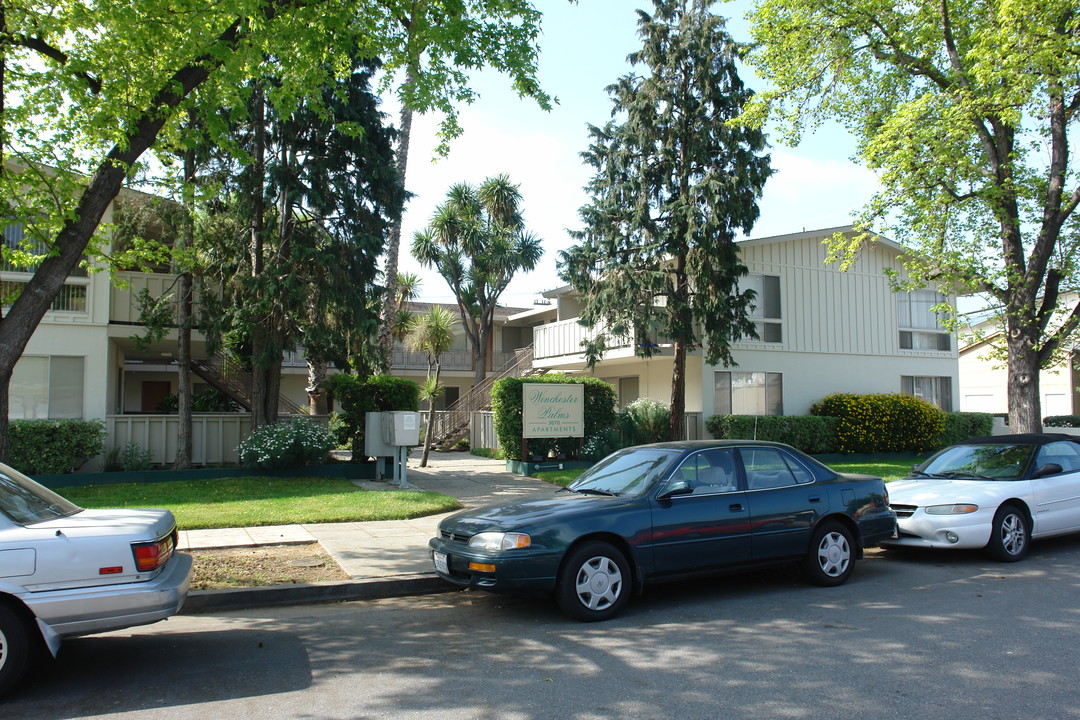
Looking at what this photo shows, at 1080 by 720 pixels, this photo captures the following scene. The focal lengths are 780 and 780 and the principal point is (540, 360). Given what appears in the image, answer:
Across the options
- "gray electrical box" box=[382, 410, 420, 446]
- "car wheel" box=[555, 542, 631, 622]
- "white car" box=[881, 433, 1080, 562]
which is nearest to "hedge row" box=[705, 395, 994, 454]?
"gray electrical box" box=[382, 410, 420, 446]

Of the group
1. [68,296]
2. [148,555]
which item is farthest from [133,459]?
[148,555]

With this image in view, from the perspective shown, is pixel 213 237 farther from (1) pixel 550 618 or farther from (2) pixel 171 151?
(1) pixel 550 618

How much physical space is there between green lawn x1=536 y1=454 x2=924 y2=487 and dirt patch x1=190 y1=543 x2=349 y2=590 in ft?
22.4

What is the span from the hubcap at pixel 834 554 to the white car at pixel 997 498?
1380mm

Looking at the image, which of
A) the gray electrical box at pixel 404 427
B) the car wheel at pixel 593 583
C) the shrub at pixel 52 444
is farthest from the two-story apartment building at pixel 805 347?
the car wheel at pixel 593 583

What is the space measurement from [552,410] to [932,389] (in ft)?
48.0

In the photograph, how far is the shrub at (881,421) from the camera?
2230 centimetres

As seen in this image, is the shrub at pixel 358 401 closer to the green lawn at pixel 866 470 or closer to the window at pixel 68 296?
the green lawn at pixel 866 470

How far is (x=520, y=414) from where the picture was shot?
722 inches

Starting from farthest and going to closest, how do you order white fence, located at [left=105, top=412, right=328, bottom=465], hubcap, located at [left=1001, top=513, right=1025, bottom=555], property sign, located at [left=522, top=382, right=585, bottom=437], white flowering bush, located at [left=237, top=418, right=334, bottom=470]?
property sign, located at [left=522, top=382, right=585, bottom=437], white fence, located at [left=105, top=412, right=328, bottom=465], white flowering bush, located at [left=237, top=418, right=334, bottom=470], hubcap, located at [left=1001, top=513, right=1025, bottom=555]

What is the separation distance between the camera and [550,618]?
22.3 ft

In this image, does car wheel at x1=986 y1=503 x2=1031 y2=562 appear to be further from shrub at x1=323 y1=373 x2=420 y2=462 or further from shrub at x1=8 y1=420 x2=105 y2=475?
shrub at x1=8 y1=420 x2=105 y2=475

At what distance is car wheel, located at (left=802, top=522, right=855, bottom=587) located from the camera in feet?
25.6

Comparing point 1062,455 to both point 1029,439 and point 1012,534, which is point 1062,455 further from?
point 1012,534
